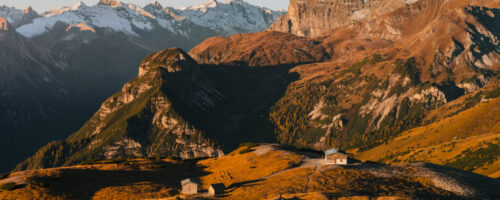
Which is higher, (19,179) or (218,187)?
(218,187)

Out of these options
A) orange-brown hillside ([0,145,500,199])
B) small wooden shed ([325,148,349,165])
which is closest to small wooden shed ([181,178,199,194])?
orange-brown hillside ([0,145,500,199])

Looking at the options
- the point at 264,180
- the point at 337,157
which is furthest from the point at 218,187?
the point at 337,157

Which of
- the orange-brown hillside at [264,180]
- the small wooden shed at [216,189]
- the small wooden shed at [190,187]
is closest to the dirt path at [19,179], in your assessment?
the orange-brown hillside at [264,180]

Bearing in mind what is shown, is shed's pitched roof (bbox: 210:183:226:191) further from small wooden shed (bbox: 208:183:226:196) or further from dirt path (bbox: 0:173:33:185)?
dirt path (bbox: 0:173:33:185)

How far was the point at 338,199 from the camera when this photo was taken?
8856cm

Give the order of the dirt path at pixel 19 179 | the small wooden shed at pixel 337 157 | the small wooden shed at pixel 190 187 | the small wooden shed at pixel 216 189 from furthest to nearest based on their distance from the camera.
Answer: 1. the small wooden shed at pixel 337 157
2. the dirt path at pixel 19 179
3. the small wooden shed at pixel 190 187
4. the small wooden shed at pixel 216 189

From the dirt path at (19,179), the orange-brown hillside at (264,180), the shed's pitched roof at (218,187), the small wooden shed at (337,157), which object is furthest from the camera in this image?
the small wooden shed at (337,157)

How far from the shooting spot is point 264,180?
115188mm

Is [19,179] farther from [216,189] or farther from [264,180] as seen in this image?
[264,180]

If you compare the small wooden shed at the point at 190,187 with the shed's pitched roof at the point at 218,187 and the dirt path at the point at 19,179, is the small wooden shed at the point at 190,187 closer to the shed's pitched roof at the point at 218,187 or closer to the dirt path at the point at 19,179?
the shed's pitched roof at the point at 218,187

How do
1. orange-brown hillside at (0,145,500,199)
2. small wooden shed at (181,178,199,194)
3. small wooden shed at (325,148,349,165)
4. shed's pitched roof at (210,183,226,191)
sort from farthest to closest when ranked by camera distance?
1. small wooden shed at (325,148,349,165)
2. small wooden shed at (181,178,199,194)
3. shed's pitched roof at (210,183,226,191)
4. orange-brown hillside at (0,145,500,199)

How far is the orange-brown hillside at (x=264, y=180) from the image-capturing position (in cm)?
10012

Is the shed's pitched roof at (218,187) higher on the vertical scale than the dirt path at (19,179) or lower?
higher

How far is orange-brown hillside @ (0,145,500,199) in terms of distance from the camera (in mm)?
100125
